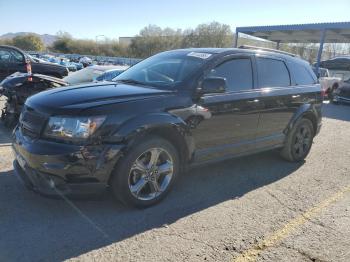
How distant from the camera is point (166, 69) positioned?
4.95 m

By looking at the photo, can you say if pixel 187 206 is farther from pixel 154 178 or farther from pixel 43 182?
pixel 43 182

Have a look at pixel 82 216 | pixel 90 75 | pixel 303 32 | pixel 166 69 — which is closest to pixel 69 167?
pixel 82 216

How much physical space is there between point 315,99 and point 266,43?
32.8 m

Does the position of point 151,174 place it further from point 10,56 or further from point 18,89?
point 10,56

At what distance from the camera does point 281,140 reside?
595cm

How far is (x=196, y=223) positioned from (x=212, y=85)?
1601 mm

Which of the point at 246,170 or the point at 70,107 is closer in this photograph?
the point at 70,107

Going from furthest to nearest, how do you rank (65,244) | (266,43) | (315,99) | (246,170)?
(266,43) < (315,99) < (246,170) < (65,244)

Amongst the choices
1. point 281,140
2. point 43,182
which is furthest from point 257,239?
point 281,140

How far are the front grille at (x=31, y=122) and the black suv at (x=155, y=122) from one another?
11 millimetres

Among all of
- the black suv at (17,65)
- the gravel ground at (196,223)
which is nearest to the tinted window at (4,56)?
the black suv at (17,65)

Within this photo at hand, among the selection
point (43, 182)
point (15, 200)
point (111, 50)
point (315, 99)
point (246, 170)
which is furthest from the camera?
point (111, 50)

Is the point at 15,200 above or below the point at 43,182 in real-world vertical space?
below

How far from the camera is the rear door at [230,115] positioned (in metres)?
4.57
